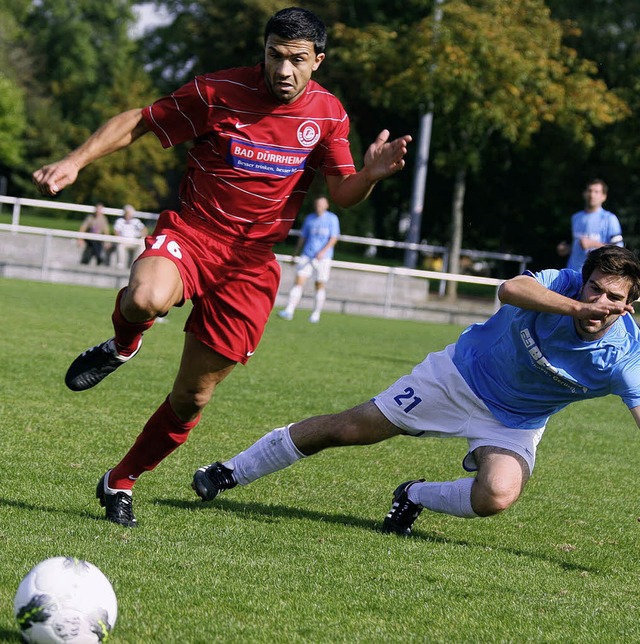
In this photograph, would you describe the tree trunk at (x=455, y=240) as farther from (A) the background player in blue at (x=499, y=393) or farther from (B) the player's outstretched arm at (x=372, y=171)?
(B) the player's outstretched arm at (x=372, y=171)

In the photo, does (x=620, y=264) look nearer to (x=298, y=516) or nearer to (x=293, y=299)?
(x=298, y=516)

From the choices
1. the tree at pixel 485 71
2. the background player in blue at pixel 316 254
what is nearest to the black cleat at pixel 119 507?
the background player in blue at pixel 316 254

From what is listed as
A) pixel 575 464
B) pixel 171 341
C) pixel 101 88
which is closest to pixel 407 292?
pixel 171 341

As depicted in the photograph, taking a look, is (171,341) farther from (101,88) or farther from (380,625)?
(101,88)

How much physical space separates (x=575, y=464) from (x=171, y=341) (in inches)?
273

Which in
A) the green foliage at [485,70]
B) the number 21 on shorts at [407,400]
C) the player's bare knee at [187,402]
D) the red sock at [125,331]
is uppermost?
the green foliage at [485,70]

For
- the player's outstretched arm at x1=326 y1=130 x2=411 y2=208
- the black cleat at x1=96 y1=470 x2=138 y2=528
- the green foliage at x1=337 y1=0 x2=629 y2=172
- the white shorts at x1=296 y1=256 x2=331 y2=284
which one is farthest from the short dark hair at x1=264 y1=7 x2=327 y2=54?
the green foliage at x1=337 y1=0 x2=629 y2=172

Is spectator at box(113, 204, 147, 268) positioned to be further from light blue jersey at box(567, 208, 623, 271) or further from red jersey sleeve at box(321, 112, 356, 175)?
red jersey sleeve at box(321, 112, 356, 175)

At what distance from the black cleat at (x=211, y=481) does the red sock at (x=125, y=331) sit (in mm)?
794

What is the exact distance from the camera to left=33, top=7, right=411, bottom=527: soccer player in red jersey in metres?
5.07

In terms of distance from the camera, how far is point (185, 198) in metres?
5.35

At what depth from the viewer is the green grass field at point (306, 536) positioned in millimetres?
3994

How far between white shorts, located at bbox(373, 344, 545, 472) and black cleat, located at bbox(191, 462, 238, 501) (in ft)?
2.82

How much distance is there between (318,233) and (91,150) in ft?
50.3
